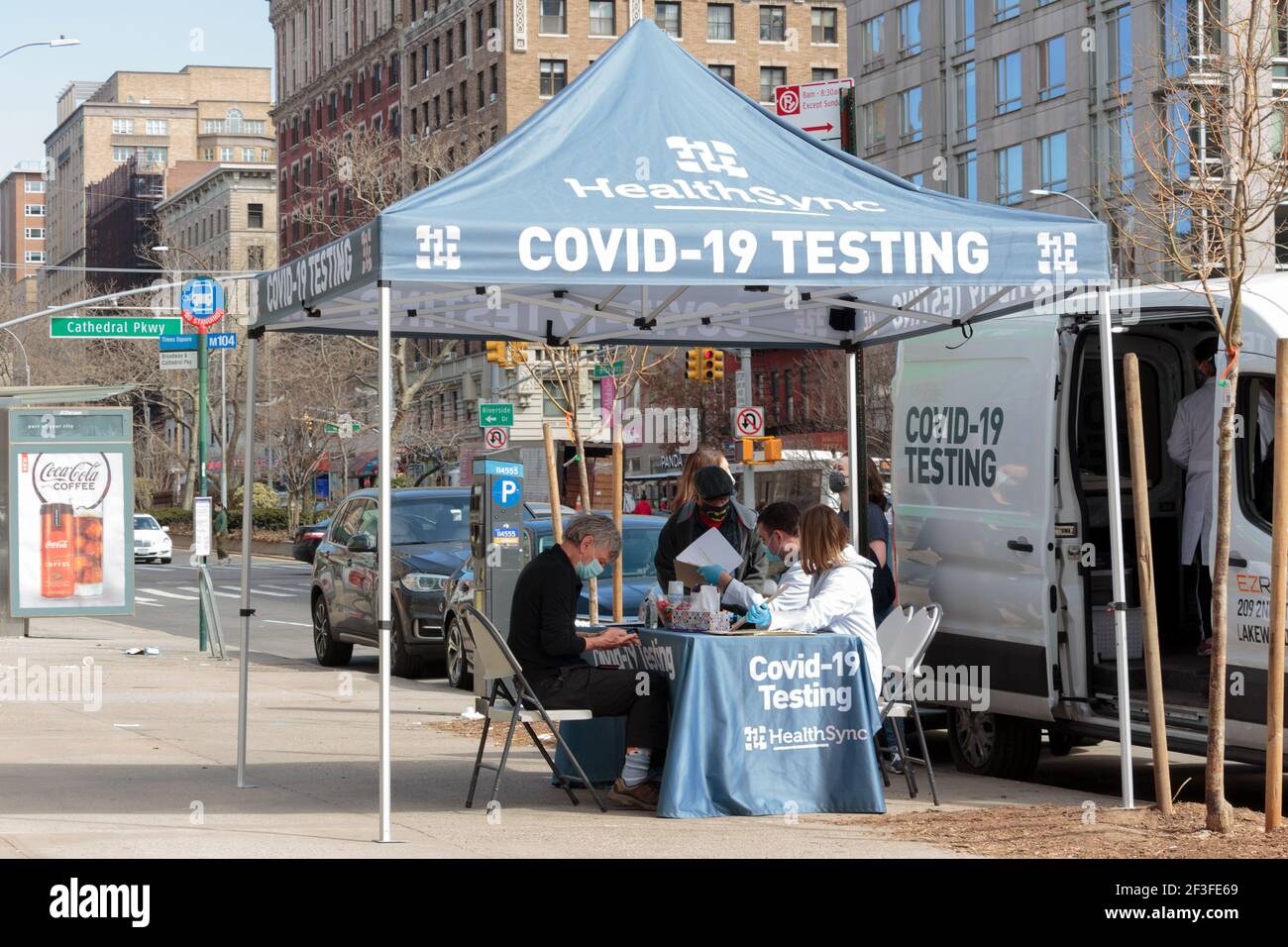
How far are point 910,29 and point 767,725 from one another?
62576mm

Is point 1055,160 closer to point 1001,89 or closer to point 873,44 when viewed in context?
point 1001,89

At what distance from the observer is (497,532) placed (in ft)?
52.5

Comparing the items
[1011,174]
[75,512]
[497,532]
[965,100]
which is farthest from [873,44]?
[497,532]

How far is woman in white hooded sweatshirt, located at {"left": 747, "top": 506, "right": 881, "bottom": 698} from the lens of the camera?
30.8ft

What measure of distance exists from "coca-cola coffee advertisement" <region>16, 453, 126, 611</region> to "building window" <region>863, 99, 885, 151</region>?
50.3m

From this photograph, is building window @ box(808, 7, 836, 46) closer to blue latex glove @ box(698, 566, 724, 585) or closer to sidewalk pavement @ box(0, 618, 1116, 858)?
sidewalk pavement @ box(0, 618, 1116, 858)

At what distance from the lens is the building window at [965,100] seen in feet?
211

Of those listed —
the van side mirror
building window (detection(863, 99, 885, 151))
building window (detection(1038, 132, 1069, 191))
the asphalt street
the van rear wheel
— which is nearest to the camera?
the van rear wheel

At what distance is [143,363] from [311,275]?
6220 cm

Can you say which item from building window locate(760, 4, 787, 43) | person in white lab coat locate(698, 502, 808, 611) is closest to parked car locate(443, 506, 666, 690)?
person in white lab coat locate(698, 502, 808, 611)

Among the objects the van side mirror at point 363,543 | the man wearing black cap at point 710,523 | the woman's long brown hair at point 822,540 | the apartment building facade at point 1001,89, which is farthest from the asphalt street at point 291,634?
the apartment building facade at point 1001,89

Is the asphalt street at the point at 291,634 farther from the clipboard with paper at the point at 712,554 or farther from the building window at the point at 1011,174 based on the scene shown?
the building window at the point at 1011,174

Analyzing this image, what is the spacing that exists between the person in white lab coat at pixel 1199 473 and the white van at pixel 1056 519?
362mm
